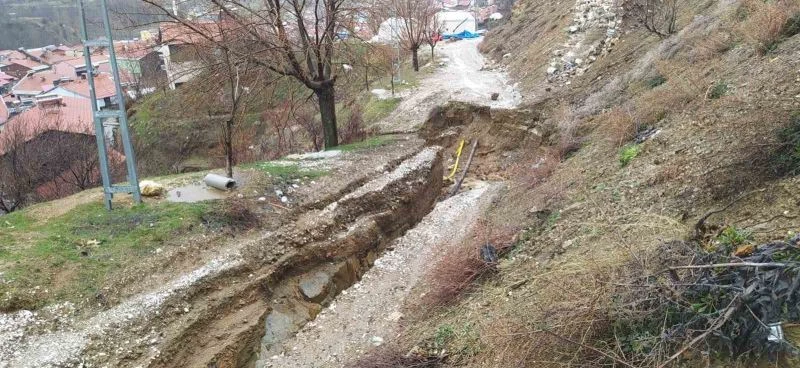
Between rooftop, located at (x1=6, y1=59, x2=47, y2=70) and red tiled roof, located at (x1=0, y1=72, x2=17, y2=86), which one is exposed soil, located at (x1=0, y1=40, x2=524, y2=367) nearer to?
red tiled roof, located at (x1=0, y1=72, x2=17, y2=86)

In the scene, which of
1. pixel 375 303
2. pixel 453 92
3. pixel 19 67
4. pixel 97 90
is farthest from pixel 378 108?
pixel 19 67

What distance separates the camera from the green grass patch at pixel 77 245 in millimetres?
7250

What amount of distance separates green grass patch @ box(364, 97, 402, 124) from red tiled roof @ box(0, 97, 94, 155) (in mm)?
12811

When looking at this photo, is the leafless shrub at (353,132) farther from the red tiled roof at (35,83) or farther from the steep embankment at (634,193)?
the red tiled roof at (35,83)

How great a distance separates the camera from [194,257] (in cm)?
848

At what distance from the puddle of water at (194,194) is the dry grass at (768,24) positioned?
426 inches

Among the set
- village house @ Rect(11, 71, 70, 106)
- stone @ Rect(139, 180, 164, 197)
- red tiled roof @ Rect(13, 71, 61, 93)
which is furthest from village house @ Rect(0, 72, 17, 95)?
stone @ Rect(139, 180, 164, 197)

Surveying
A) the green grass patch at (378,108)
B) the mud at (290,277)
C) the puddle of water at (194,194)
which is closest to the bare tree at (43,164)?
the puddle of water at (194,194)

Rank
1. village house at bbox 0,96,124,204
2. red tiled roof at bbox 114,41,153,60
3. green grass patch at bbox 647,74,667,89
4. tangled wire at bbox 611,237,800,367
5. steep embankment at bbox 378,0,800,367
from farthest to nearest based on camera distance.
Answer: village house at bbox 0,96,124,204
red tiled roof at bbox 114,41,153,60
green grass patch at bbox 647,74,667,89
steep embankment at bbox 378,0,800,367
tangled wire at bbox 611,237,800,367

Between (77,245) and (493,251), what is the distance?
6726 mm

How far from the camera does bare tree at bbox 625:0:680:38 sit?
1591 cm

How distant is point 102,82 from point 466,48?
27776mm

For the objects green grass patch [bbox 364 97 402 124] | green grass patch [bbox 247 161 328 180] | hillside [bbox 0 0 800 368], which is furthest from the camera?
green grass patch [bbox 364 97 402 124]

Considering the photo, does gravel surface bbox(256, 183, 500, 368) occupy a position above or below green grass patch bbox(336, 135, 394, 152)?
below
